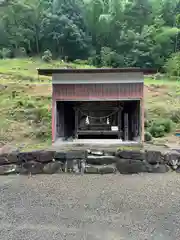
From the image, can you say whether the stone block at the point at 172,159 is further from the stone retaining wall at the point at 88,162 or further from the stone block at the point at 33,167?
the stone block at the point at 33,167

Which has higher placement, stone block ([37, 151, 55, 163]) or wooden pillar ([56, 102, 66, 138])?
wooden pillar ([56, 102, 66, 138])

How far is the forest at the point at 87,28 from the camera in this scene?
32.7 meters

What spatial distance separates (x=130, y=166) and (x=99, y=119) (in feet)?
13.8

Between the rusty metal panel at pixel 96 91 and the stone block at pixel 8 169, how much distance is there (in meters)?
2.71

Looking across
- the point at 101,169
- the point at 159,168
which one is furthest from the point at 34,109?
the point at 159,168

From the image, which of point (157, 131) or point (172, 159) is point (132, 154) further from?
point (157, 131)

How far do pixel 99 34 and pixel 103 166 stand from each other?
31997 mm

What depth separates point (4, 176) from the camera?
23.3 ft

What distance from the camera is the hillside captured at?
34.8 ft

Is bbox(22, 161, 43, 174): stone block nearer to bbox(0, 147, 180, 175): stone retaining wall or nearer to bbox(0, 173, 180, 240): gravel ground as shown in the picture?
bbox(0, 147, 180, 175): stone retaining wall

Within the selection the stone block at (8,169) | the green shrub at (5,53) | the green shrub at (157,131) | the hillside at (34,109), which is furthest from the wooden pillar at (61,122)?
the green shrub at (5,53)

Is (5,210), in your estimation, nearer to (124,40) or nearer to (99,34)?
(124,40)

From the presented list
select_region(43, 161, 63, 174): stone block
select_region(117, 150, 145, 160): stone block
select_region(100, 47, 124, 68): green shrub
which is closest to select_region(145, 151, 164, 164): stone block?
select_region(117, 150, 145, 160): stone block

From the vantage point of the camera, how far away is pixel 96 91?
29.7 ft
